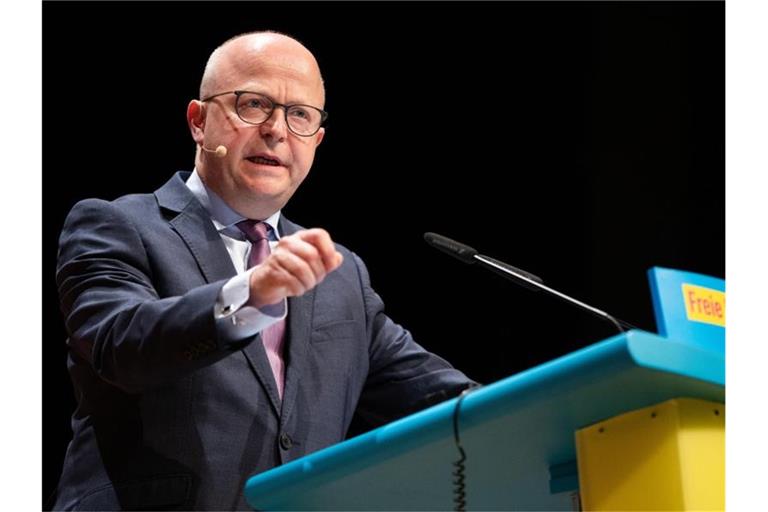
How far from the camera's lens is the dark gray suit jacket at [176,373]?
5.23 ft

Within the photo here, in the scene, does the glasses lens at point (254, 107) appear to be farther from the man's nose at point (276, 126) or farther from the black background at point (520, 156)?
the black background at point (520, 156)

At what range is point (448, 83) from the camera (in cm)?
A: 349

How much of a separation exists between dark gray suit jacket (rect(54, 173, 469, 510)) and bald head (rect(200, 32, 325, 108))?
25cm

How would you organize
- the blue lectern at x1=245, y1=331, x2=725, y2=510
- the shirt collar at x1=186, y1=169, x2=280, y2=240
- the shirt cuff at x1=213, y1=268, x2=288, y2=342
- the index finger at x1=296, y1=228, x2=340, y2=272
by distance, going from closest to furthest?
the blue lectern at x1=245, y1=331, x2=725, y2=510, the index finger at x1=296, y1=228, x2=340, y2=272, the shirt cuff at x1=213, y1=268, x2=288, y2=342, the shirt collar at x1=186, y1=169, x2=280, y2=240

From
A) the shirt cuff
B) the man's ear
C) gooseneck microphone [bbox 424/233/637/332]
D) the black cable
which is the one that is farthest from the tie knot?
the black cable

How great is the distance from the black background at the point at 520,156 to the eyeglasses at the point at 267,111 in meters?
1.16

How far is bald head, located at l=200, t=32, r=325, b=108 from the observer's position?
2160 millimetres

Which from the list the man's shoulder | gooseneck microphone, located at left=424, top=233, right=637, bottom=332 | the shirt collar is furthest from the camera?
the shirt collar

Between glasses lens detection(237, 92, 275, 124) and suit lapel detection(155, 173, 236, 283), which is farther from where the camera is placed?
glasses lens detection(237, 92, 275, 124)

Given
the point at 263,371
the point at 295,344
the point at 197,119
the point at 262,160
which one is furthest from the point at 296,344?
the point at 197,119

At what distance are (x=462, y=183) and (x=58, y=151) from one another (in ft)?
4.34

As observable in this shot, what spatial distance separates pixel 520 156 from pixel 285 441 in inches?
76.8

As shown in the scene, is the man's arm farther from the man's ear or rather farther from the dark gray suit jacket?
the man's ear

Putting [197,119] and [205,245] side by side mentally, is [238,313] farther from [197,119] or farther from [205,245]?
[197,119]
